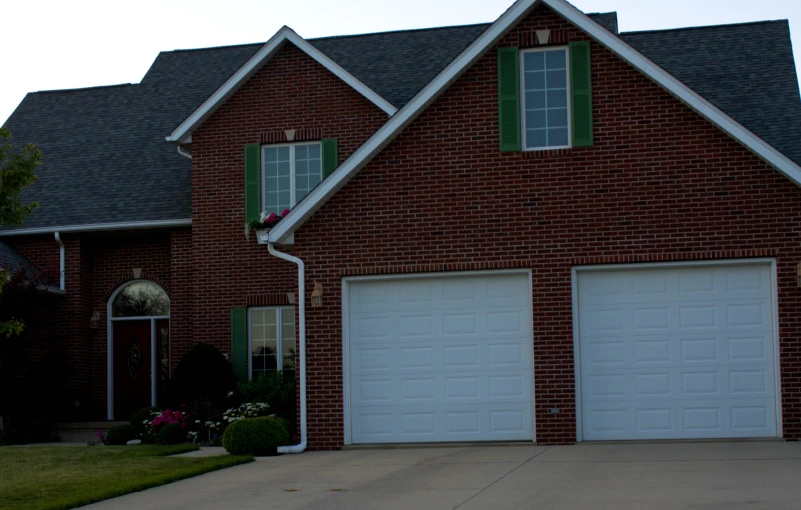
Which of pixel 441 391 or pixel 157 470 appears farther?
pixel 441 391

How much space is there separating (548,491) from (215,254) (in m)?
11.5

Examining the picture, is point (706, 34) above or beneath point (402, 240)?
above

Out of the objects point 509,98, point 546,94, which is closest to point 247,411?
point 509,98

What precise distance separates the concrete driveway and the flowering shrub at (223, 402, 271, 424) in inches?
141

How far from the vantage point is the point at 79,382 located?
823 inches

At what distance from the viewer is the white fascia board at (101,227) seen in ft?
66.0

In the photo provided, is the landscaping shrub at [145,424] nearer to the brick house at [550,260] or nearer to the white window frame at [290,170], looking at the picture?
the brick house at [550,260]

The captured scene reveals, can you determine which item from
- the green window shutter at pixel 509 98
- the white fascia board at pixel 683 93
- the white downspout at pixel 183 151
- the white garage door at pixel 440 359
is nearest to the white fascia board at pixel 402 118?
the green window shutter at pixel 509 98

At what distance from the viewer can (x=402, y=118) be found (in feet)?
48.8

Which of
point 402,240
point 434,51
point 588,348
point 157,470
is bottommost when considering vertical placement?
point 157,470

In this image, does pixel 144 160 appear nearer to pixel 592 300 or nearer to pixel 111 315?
pixel 111 315

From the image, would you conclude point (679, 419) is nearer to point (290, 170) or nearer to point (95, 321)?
point (290, 170)

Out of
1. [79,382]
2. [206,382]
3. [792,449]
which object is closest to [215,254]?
[206,382]

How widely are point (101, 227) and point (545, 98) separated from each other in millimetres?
9922
